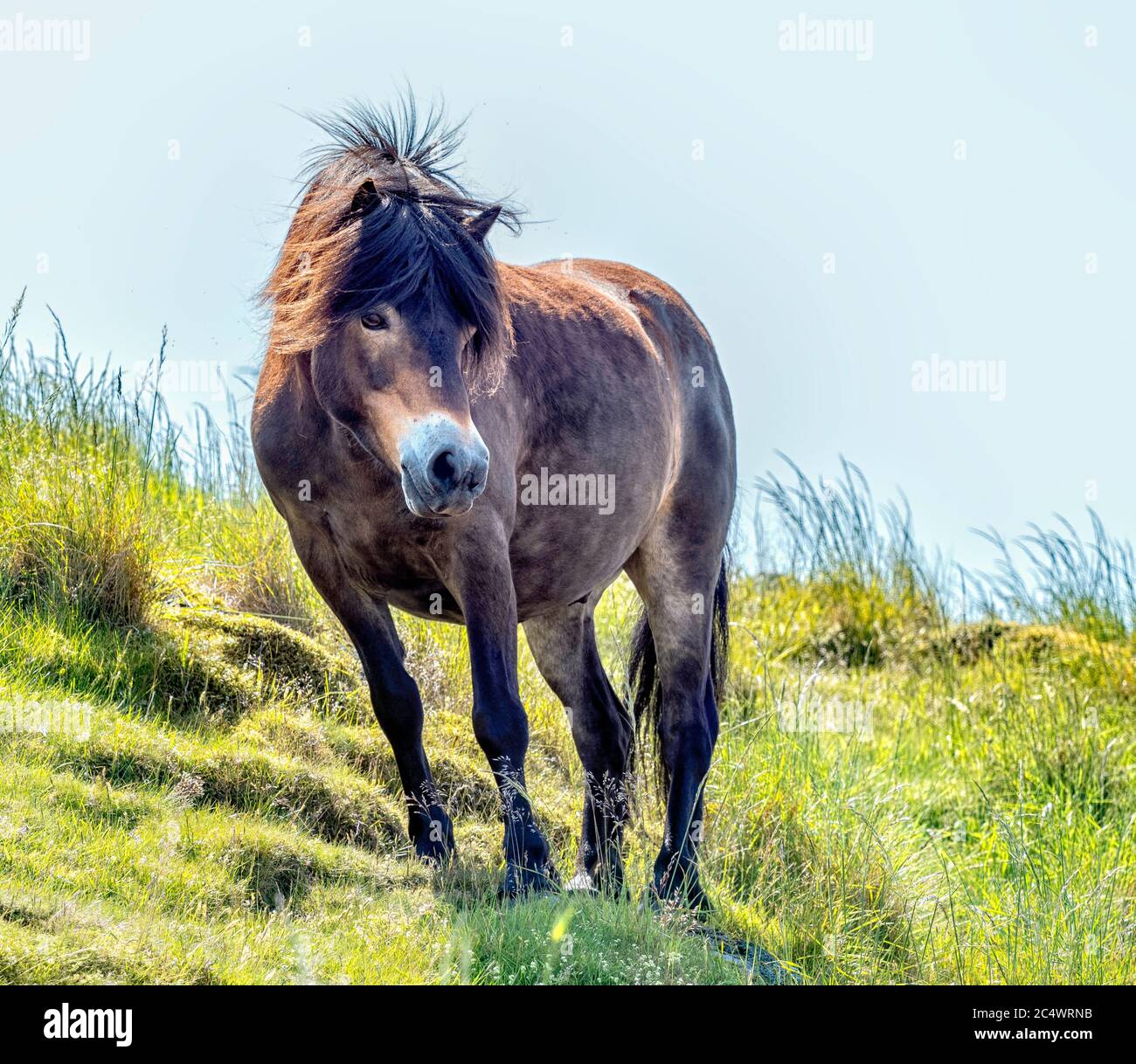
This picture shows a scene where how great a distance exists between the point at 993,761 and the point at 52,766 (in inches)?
279

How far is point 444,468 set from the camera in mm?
4129

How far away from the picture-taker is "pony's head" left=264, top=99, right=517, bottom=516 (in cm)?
419

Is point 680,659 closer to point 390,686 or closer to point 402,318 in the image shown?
point 390,686

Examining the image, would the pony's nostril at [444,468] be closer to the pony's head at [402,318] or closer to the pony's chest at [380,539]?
→ the pony's head at [402,318]

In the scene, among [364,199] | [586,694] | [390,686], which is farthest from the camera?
[586,694]

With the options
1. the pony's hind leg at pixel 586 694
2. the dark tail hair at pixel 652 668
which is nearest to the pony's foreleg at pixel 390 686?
the pony's hind leg at pixel 586 694

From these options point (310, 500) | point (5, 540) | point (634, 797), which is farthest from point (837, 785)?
point (5, 540)

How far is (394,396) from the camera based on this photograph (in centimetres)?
436

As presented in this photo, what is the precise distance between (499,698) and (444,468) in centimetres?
107

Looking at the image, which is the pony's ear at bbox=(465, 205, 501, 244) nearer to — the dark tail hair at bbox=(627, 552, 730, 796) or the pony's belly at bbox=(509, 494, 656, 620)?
the pony's belly at bbox=(509, 494, 656, 620)

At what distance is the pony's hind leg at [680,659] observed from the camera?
6148 mm

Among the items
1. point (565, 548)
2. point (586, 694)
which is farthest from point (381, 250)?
point (586, 694)

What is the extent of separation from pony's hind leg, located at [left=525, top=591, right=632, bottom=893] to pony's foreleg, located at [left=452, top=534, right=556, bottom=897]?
4.13 ft

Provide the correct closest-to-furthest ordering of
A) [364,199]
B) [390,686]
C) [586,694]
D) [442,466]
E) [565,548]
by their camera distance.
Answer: [442,466], [364,199], [390,686], [565,548], [586,694]
